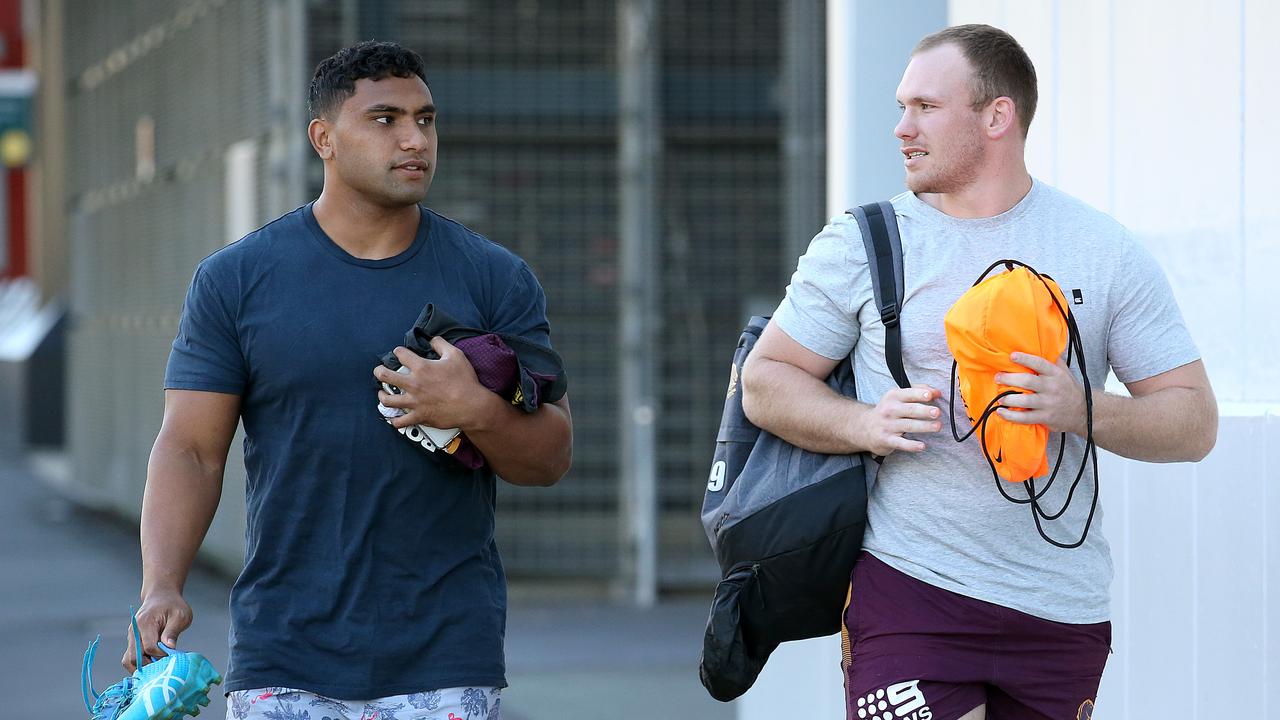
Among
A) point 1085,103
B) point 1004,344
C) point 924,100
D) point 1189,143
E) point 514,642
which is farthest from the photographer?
point 514,642

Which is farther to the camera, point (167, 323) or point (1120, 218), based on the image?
point (167, 323)

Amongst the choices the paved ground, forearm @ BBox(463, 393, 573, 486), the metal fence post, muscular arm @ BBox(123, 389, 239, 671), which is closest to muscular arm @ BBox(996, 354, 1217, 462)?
forearm @ BBox(463, 393, 573, 486)

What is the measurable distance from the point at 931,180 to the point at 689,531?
6.95 m

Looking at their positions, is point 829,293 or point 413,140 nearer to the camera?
point 829,293

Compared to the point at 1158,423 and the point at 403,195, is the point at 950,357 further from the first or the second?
the point at 403,195

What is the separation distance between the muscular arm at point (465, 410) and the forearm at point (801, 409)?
41 centimetres

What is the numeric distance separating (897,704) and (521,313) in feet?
3.34

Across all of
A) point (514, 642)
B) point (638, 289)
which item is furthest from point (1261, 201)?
point (638, 289)

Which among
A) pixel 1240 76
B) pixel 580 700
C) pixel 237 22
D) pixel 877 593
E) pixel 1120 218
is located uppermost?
pixel 237 22

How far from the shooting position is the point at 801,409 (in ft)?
10.5

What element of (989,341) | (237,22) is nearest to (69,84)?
(237,22)

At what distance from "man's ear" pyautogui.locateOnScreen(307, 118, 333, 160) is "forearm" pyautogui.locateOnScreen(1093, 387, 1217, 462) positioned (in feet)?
Result: 4.96

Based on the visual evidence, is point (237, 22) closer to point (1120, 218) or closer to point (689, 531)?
point (689, 531)

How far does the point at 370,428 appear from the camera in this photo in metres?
3.29
